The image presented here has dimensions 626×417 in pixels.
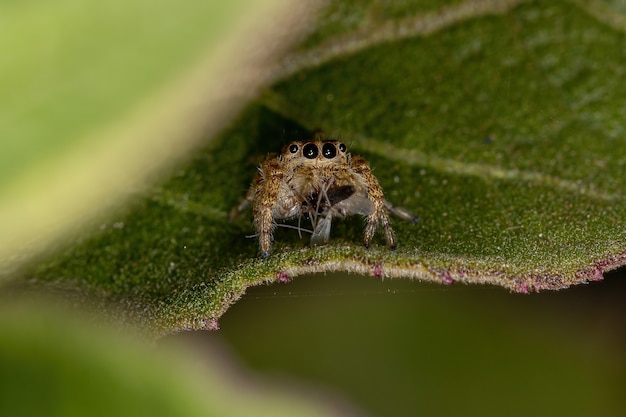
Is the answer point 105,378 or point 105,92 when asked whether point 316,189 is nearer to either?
point 105,92

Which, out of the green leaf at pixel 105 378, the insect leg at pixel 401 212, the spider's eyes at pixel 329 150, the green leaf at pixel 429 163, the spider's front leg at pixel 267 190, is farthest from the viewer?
the spider's eyes at pixel 329 150

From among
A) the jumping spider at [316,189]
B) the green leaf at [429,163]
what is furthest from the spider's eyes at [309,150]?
the green leaf at [429,163]

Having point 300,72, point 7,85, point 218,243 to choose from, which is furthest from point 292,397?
point 300,72


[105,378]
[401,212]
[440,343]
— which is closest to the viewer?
[105,378]

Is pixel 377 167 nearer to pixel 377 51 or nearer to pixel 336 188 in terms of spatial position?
pixel 336 188

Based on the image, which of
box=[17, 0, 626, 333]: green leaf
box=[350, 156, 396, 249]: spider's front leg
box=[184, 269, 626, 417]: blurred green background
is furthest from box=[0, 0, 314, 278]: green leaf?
box=[184, 269, 626, 417]: blurred green background

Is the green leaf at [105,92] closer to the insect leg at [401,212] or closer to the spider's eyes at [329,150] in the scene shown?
the spider's eyes at [329,150]

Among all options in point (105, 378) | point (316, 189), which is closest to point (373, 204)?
point (316, 189)
